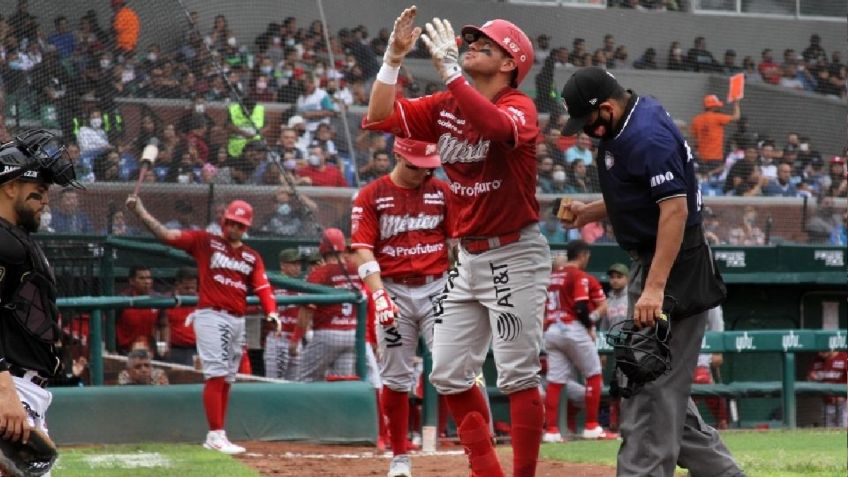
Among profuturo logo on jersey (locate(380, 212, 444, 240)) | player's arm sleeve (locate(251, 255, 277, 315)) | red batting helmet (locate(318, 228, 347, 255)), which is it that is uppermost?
profuturo logo on jersey (locate(380, 212, 444, 240))

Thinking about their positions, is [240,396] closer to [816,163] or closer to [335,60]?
[335,60]

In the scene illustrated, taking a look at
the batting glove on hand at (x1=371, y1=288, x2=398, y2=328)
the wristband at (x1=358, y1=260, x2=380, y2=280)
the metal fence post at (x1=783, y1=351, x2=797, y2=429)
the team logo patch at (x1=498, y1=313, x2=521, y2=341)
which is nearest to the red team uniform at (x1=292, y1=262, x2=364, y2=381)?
the wristband at (x1=358, y1=260, x2=380, y2=280)

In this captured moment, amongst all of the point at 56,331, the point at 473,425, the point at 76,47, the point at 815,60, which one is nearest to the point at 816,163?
the point at 815,60

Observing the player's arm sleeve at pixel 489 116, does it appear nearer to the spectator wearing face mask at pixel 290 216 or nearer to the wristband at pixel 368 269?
the wristband at pixel 368 269

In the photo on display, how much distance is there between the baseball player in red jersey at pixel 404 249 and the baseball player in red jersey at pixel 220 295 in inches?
86.5

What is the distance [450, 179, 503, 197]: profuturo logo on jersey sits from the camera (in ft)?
18.7

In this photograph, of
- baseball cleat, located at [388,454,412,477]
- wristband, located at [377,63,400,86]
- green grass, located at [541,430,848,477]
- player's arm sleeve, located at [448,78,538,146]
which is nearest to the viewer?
player's arm sleeve, located at [448,78,538,146]

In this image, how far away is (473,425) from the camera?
5676 millimetres

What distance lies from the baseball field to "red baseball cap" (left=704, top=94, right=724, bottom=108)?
5965 millimetres

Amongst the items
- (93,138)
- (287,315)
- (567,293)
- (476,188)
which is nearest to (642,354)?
(476,188)

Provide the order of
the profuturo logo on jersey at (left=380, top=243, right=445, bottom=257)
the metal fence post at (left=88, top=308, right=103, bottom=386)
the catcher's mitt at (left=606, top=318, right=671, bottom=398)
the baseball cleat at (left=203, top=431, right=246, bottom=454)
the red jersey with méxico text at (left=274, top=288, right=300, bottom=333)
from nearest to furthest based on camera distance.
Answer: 1. the catcher's mitt at (left=606, top=318, right=671, bottom=398)
2. the profuturo logo on jersey at (left=380, top=243, right=445, bottom=257)
3. the baseball cleat at (left=203, top=431, right=246, bottom=454)
4. the metal fence post at (left=88, top=308, right=103, bottom=386)
5. the red jersey with méxico text at (left=274, top=288, right=300, bottom=333)

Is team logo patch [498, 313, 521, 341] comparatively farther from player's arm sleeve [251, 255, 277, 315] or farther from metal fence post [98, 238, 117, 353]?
metal fence post [98, 238, 117, 353]

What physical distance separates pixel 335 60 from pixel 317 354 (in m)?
4.43

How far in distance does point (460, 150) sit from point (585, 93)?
36.2 inches
